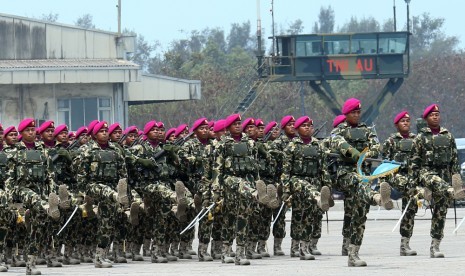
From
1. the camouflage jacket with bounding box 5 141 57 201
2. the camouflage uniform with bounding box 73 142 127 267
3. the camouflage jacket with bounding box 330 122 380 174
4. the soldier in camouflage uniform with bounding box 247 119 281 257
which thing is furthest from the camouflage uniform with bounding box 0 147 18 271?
the camouflage jacket with bounding box 330 122 380 174

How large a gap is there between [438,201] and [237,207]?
270 cm

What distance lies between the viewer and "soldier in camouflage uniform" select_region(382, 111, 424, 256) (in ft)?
80.0

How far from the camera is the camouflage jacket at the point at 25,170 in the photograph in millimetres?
22812

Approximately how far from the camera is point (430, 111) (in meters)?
23.5

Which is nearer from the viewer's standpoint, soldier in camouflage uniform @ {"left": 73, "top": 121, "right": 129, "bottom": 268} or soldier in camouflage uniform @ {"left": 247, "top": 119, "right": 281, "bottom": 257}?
soldier in camouflage uniform @ {"left": 73, "top": 121, "right": 129, "bottom": 268}

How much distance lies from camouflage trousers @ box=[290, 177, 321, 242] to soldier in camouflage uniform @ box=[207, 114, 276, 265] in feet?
3.20

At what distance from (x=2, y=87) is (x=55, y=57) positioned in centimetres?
266

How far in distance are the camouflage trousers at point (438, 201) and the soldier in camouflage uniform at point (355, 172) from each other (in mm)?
895

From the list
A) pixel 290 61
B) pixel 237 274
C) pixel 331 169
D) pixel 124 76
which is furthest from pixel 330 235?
pixel 290 61

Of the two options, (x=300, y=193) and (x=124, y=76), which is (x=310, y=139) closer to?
(x=300, y=193)

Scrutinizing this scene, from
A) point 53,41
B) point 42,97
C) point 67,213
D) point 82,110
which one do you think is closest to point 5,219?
point 67,213

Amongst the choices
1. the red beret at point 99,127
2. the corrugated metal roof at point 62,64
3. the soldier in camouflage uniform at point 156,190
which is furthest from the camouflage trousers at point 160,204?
the corrugated metal roof at point 62,64

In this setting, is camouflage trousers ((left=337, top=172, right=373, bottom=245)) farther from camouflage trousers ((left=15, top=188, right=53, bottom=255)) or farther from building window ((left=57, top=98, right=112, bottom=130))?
building window ((left=57, top=98, right=112, bottom=130))

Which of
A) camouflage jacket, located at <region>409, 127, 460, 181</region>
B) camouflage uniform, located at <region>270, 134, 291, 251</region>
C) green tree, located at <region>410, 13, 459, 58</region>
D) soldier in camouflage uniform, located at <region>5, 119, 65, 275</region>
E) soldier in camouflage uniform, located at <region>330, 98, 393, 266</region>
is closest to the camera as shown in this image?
soldier in camouflage uniform, located at <region>330, 98, 393, 266</region>
